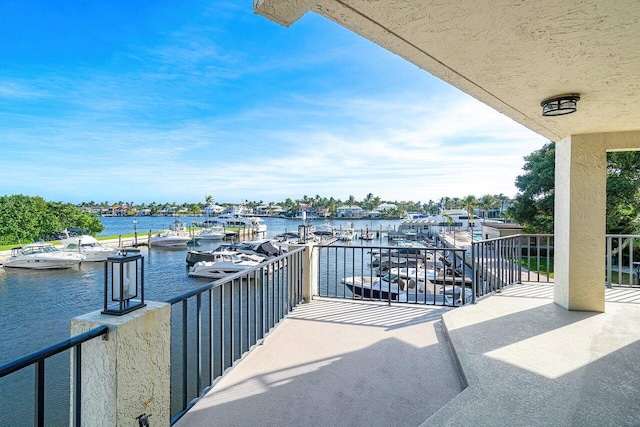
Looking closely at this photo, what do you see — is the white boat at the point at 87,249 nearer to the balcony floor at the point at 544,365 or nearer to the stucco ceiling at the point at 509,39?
the balcony floor at the point at 544,365

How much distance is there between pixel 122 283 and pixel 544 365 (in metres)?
3.12

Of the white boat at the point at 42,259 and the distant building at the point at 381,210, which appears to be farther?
the distant building at the point at 381,210

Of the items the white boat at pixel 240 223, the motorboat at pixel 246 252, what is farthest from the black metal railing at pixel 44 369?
the white boat at pixel 240 223

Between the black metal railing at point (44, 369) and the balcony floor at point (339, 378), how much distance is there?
0.85 meters

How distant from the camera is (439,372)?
2.60 meters

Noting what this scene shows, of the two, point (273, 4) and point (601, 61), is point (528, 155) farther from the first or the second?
point (273, 4)

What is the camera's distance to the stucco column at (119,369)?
1.29 metres

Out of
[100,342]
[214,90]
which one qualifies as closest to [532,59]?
[100,342]

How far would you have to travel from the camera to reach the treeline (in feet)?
97.0

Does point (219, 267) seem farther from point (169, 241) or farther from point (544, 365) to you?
point (169, 241)

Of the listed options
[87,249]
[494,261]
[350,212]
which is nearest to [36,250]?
[87,249]

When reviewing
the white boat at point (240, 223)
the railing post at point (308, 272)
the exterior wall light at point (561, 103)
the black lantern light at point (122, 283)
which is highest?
the exterior wall light at point (561, 103)

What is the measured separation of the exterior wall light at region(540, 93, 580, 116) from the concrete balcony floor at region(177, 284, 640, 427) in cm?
207

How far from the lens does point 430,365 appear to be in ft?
8.91
